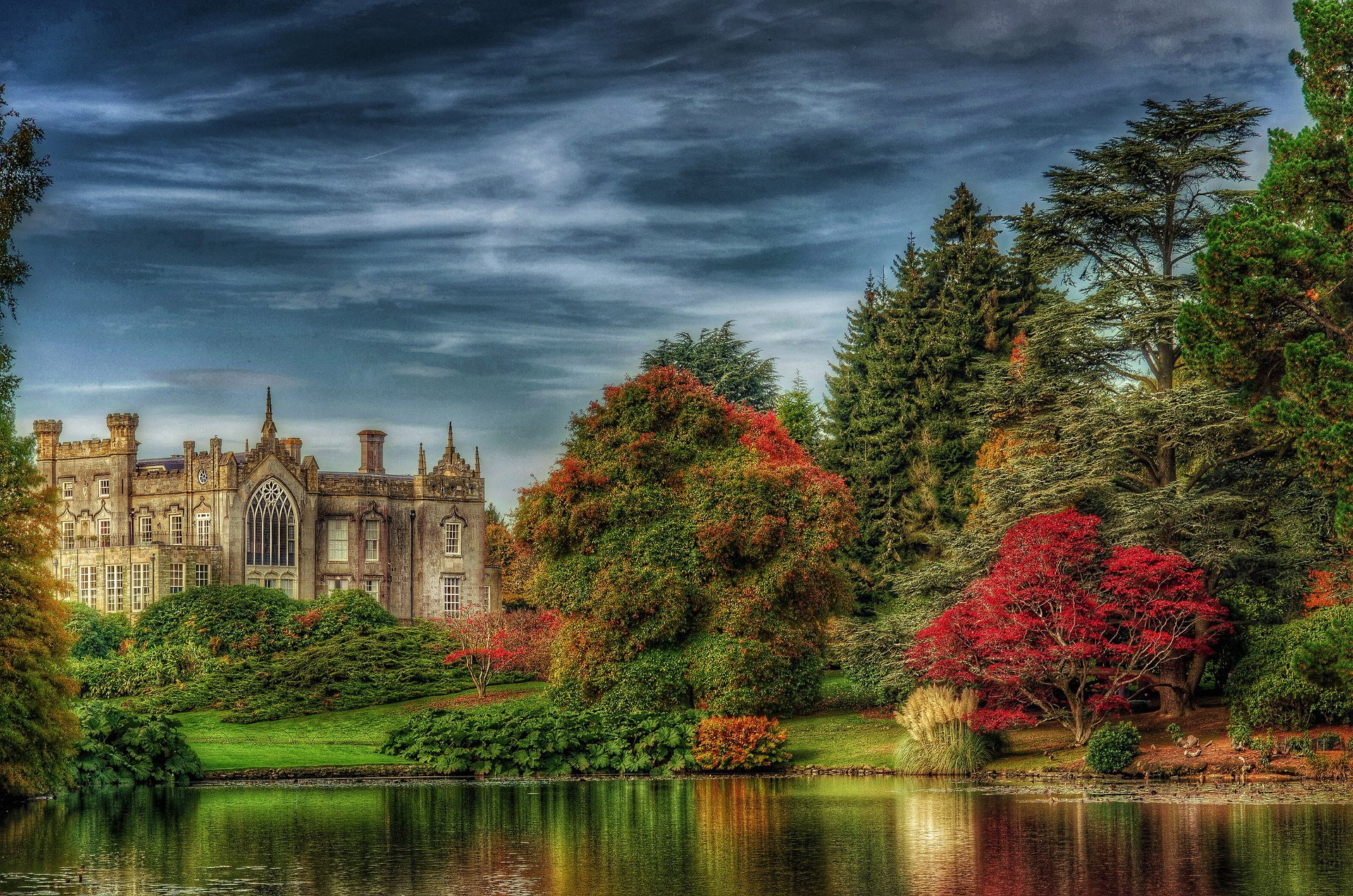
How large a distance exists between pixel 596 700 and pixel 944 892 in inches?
830

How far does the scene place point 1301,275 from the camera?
92.9 ft

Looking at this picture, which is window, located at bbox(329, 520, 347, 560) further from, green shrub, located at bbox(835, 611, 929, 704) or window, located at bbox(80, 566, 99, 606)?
green shrub, located at bbox(835, 611, 929, 704)

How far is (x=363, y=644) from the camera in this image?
4744cm

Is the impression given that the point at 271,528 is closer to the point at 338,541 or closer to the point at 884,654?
the point at 338,541

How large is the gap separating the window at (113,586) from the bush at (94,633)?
301cm

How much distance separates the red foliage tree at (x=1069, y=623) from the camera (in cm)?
2948

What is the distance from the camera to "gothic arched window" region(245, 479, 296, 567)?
57.5 meters

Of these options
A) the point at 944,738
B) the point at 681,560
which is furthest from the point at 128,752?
the point at 944,738

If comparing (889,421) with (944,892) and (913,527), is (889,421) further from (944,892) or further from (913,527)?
(944,892)

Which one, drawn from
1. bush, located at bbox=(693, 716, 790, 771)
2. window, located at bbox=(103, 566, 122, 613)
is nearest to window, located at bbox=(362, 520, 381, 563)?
window, located at bbox=(103, 566, 122, 613)

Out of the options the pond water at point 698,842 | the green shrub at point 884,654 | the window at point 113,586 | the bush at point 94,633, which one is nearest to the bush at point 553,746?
the green shrub at point 884,654

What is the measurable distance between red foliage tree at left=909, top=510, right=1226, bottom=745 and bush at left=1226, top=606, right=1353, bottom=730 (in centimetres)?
129

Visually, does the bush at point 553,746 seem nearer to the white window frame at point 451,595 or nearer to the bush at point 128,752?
the bush at point 128,752

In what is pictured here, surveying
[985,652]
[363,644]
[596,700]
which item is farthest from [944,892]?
[363,644]
